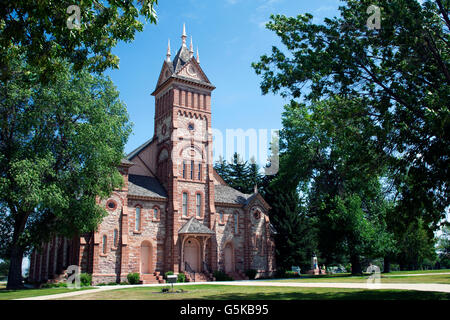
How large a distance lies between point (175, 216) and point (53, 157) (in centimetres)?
1526

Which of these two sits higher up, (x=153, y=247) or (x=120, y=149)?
(x=120, y=149)

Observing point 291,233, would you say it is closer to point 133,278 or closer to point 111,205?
point 133,278

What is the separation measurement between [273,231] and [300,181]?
759cm

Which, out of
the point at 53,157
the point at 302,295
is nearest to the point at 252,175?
the point at 53,157

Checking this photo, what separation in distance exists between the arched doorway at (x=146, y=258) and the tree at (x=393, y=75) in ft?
81.8

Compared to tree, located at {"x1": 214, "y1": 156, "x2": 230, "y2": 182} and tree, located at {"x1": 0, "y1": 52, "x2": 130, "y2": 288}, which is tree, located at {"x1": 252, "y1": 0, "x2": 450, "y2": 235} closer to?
tree, located at {"x1": 0, "y1": 52, "x2": 130, "y2": 288}

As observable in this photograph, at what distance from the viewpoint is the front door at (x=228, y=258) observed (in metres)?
41.6

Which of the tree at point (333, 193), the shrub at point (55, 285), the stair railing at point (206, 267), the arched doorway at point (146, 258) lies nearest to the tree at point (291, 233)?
the tree at point (333, 193)

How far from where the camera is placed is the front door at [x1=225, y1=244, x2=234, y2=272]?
41.6m

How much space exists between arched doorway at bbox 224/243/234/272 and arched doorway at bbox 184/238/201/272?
12.3ft

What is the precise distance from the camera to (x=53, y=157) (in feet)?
85.5
